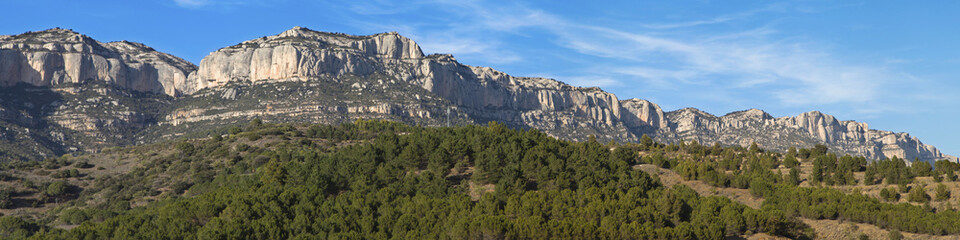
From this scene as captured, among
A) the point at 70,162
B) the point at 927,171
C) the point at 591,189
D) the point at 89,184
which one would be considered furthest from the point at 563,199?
the point at 70,162

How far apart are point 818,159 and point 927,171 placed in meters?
11.6

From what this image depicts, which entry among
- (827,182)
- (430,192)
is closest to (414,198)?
(430,192)

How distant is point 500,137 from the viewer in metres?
95.2

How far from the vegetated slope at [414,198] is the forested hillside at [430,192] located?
0.58ft

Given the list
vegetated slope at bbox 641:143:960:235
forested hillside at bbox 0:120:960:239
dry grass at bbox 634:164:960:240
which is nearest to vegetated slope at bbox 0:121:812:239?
forested hillside at bbox 0:120:960:239

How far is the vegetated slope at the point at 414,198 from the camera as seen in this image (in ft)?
182

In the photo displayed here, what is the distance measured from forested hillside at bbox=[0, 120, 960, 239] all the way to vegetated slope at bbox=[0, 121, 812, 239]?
0.58 ft

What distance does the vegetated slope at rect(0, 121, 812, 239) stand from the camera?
55.6 m

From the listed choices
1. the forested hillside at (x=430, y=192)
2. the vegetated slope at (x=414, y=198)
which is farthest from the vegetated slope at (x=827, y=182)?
the vegetated slope at (x=414, y=198)

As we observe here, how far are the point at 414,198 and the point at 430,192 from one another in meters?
4.52

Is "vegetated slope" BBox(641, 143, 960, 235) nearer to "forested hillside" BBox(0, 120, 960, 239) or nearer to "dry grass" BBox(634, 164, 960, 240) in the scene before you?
"forested hillside" BBox(0, 120, 960, 239)

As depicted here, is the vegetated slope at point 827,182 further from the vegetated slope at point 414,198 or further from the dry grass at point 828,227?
the vegetated slope at point 414,198

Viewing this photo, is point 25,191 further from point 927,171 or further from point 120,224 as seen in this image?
point 927,171

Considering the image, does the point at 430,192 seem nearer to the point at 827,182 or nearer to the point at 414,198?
the point at 414,198
